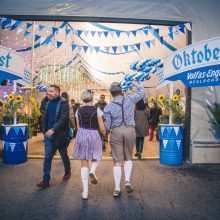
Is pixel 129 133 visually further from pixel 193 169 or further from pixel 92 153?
pixel 193 169

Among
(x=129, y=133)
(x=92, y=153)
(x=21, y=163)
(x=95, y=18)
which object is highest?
(x=95, y=18)

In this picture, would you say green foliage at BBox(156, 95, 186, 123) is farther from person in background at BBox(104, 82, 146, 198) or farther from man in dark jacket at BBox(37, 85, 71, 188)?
man in dark jacket at BBox(37, 85, 71, 188)

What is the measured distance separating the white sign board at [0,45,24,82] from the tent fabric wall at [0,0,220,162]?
3.69ft

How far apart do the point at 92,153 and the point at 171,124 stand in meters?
2.89

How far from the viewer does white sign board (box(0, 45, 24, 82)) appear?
5.82 metres

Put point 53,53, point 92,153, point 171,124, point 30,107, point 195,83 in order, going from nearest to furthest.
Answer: point 92,153 → point 195,83 → point 171,124 → point 30,107 → point 53,53

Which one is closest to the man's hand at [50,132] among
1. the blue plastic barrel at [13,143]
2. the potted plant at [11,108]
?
the blue plastic barrel at [13,143]

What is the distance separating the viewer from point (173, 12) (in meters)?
6.41

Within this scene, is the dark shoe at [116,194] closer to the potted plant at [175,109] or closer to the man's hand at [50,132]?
the man's hand at [50,132]

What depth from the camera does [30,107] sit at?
1041 centimetres

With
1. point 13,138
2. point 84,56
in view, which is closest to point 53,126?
point 13,138

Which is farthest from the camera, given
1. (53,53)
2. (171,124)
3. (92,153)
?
(53,53)

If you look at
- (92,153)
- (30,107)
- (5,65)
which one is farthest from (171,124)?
(30,107)

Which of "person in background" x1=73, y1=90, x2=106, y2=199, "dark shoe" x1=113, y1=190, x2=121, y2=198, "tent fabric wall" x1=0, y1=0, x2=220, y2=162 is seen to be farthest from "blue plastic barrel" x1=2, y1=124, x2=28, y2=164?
"dark shoe" x1=113, y1=190, x2=121, y2=198
